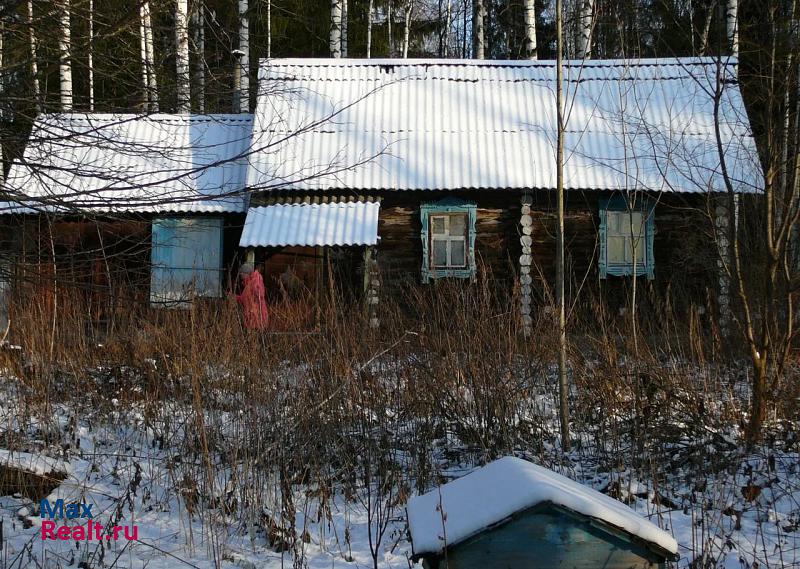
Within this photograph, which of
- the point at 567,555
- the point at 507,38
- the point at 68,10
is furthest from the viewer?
the point at 507,38

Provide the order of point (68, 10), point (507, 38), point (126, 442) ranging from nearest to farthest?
point (68, 10) < point (126, 442) < point (507, 38)

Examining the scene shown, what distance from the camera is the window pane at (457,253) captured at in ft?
41.9

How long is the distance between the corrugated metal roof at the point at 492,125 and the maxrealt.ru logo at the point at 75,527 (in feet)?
22.8

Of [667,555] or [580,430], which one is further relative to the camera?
[580,430]

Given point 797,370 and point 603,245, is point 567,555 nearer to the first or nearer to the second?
point 797,370

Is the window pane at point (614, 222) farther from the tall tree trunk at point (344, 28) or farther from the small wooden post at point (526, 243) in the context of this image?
the tall tree trunk at point (344, 28)

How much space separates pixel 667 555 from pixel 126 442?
4.88m

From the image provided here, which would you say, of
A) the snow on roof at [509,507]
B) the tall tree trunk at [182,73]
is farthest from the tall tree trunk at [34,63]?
the snow on roof at [509,507]

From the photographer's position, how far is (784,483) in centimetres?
530

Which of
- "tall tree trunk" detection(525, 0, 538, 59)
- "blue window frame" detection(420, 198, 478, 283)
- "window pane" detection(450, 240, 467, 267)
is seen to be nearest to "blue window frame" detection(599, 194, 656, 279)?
"blue window frame" detection(420, 198, 478, 283)

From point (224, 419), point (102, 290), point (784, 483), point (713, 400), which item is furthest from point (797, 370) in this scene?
point (102, 290)

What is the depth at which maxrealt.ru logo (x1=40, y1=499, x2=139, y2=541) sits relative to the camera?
457 cm

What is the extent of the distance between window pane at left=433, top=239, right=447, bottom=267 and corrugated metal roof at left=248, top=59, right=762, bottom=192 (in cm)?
100

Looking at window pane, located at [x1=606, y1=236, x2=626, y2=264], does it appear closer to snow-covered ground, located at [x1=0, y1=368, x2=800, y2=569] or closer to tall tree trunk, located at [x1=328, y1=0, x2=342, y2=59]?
snow-covered ground, located at [x1=0, y1=368, x2=800, y2=569]
